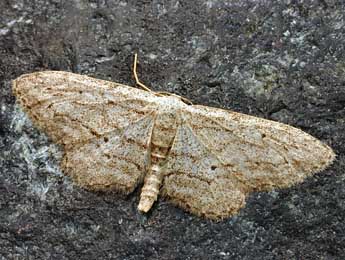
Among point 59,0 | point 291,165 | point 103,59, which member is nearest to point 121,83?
point 103,59

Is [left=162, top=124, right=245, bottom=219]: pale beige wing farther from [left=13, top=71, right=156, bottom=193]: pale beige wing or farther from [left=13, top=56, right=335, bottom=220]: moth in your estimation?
[left=13, top=71, right=156, bottom=193]: pale beige wing

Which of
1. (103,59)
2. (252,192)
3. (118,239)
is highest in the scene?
(103,59)

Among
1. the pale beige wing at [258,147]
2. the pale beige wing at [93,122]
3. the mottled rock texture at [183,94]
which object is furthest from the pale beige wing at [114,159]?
the pale beige wing at [258,147]

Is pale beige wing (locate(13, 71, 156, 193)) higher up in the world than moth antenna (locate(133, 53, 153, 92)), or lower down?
lower down

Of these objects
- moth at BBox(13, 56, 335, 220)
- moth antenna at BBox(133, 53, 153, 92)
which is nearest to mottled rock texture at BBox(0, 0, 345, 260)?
moth antenna at BBox(133, 53, 153, 92)

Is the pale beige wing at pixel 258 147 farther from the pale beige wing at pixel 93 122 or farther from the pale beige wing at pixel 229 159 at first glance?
the pale beige wing at pixel 93 122

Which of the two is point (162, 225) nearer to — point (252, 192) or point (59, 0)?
point (252, 192)

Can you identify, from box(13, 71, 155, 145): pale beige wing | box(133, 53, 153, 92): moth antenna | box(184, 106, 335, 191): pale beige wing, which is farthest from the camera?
box(133, 53, 153, 92): moth antenna
